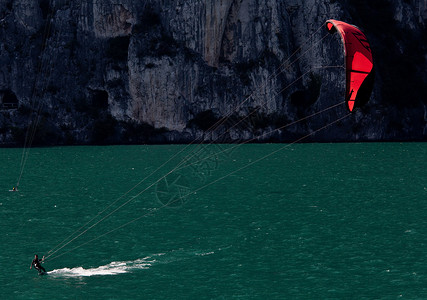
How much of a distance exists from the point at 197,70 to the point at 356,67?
73.3m

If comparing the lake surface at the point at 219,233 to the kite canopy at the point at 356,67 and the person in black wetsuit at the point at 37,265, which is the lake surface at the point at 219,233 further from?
the kite canopy at the point at 356,67

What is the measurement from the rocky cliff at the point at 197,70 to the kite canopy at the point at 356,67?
221 ft

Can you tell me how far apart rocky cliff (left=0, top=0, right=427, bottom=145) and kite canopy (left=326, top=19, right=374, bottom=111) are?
221 ft

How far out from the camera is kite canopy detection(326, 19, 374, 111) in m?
20.0

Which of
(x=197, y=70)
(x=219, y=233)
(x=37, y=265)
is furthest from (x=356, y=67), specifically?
(x=197, y=70)

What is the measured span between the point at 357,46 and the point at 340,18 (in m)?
72.2

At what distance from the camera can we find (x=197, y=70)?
92.3 m

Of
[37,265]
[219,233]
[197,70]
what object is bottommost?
[219,233]

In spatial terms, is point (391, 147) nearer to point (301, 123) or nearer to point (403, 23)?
point (301, 123)

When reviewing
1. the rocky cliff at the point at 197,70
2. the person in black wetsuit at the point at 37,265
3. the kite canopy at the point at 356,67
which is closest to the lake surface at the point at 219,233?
the person in black wetsuit at the point at 37,265

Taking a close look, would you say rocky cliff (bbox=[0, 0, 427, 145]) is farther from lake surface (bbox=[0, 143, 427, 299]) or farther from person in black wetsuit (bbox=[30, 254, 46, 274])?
person in black wetsuit (bbox=[30, 254, 46, 274])

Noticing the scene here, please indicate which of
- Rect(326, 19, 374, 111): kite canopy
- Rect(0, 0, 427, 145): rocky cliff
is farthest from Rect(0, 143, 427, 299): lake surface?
Rect(0, 0, 427, 145): rocky cliff

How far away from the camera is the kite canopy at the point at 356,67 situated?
65.6ft

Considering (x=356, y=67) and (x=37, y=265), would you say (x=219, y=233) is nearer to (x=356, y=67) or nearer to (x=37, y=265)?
(x=37, y=265)
